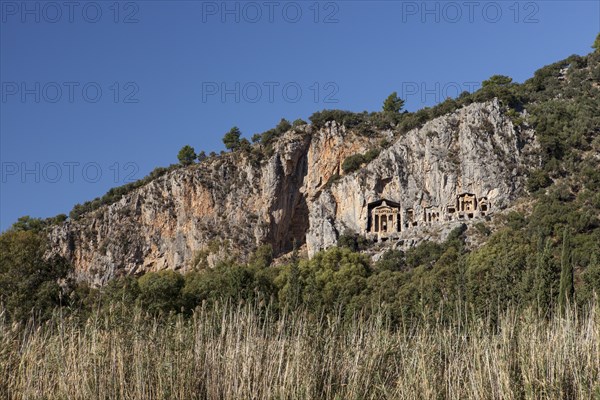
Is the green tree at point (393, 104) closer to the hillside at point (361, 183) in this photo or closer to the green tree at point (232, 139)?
the hillside at point (361, 183)

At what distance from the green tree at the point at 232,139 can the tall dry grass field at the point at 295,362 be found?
250ft

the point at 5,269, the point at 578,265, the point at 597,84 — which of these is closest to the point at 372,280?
the point at 578,265

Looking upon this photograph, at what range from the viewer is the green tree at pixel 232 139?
86375 millimetres

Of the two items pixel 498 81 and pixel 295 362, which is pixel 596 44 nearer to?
pixel 498 81

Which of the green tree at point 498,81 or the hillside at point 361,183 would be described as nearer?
the hillside at point 361,183

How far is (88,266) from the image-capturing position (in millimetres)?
77562

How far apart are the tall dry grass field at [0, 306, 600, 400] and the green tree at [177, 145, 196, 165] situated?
78489 mm

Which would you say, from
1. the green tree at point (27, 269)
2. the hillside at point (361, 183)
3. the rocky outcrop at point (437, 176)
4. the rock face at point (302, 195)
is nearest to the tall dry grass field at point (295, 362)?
the green tree at point (27, 269)

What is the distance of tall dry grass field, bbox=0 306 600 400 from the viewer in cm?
913

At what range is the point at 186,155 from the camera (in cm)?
8888

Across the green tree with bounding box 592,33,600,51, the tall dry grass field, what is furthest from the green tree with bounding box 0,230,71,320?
the green tree with bounding box 592,33,600,51

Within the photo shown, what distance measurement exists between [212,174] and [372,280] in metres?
30.9

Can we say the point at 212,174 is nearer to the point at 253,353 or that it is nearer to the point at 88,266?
the point at 88,266

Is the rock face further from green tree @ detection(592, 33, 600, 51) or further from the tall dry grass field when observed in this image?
the tall dry grass field
